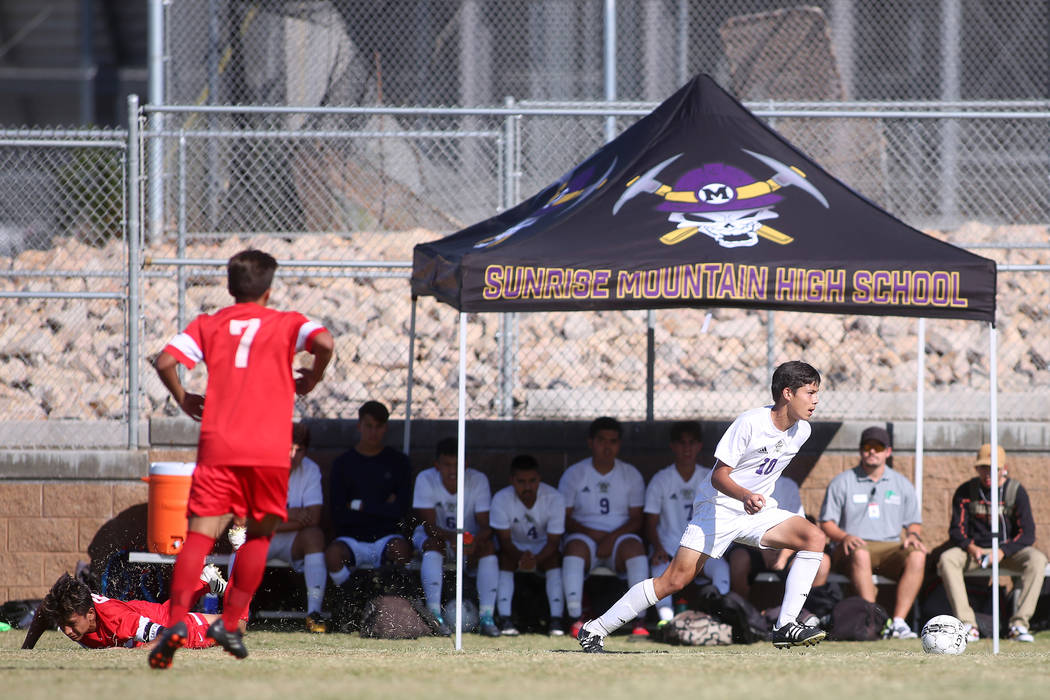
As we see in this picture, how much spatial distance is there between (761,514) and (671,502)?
238 centimetres

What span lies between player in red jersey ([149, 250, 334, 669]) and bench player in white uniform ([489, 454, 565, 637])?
375cm

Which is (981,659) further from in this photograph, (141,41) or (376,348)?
(141,41)

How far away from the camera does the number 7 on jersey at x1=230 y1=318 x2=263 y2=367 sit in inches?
209

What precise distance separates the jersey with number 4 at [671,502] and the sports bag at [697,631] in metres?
0.80

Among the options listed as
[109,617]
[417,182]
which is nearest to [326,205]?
[417,182]

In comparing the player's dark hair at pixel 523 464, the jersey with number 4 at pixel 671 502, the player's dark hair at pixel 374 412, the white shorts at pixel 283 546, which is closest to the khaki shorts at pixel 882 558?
the jersey with number 4 at pixel 671 502

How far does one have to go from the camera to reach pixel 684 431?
9.27 meters

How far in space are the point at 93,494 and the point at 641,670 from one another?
17.6 feet

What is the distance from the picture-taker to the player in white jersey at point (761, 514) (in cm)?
667

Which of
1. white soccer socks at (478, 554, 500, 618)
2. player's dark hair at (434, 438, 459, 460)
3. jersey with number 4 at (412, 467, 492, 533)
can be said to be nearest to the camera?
white soccer socks at (478, 554, 500, 618)

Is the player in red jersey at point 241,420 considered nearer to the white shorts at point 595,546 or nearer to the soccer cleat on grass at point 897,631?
the white shorts at point 595,546

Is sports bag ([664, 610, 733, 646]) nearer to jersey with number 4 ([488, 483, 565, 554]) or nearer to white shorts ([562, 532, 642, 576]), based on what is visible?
white shorts ([562, 532, 642, 576])

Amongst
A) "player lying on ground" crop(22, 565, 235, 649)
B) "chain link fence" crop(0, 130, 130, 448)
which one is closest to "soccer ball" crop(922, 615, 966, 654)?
"player lying on ground" crop(22, 565, 235, 649)

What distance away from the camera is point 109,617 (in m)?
7.19
